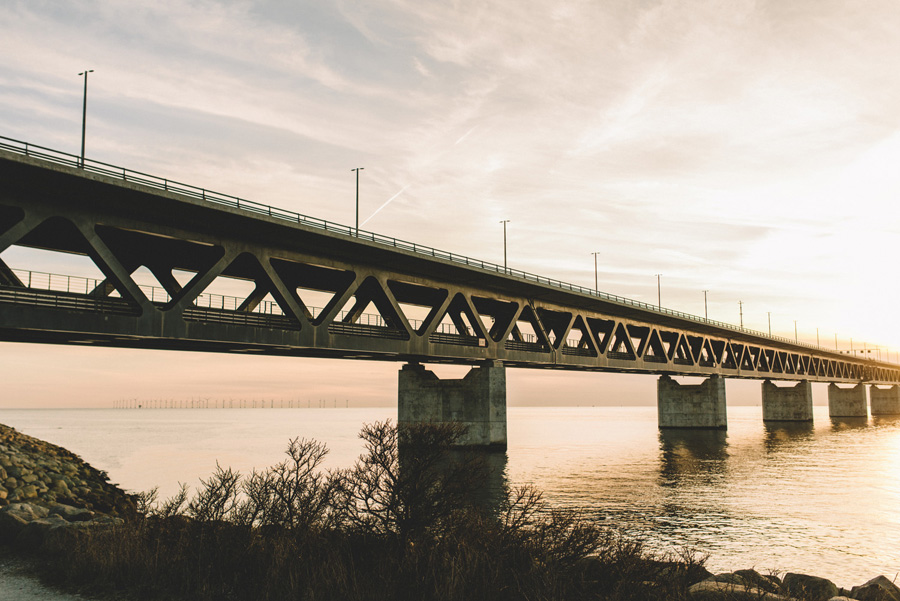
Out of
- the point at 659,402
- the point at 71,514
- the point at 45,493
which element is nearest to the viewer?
the point at 71,514

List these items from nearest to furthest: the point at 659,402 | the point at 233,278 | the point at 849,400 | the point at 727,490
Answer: the point at 727,490
the point at 233,278
the point at 659,402
the point at 849,400

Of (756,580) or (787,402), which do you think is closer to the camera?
(756,580)

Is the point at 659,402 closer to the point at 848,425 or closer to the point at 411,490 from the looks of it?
the point at 848,425

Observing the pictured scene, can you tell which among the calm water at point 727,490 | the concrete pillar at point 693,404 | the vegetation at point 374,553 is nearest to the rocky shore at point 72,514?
the vegetation at point 374,553

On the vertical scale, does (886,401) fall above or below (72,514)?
below

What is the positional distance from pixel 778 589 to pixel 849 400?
180m

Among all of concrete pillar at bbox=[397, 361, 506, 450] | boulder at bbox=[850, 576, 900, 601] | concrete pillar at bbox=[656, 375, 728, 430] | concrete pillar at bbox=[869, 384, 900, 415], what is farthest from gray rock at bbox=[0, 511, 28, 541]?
concrete pillar at bbox=[869, 384, 900, 415]

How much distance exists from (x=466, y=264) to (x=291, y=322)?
1611 cm

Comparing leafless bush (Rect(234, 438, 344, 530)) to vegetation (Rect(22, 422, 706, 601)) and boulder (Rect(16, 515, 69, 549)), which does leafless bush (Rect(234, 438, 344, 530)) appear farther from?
boulder (Rect(16, 515, 69, 549))

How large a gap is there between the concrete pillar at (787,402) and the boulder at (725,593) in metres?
133

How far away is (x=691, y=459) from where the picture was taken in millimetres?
51125

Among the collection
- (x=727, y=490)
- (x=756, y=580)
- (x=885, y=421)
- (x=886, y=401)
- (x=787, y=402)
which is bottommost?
(x=885, y=421)

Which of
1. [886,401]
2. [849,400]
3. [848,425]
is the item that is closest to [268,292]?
[848,425]

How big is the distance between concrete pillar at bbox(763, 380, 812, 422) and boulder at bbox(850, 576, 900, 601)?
12873 centimetres
